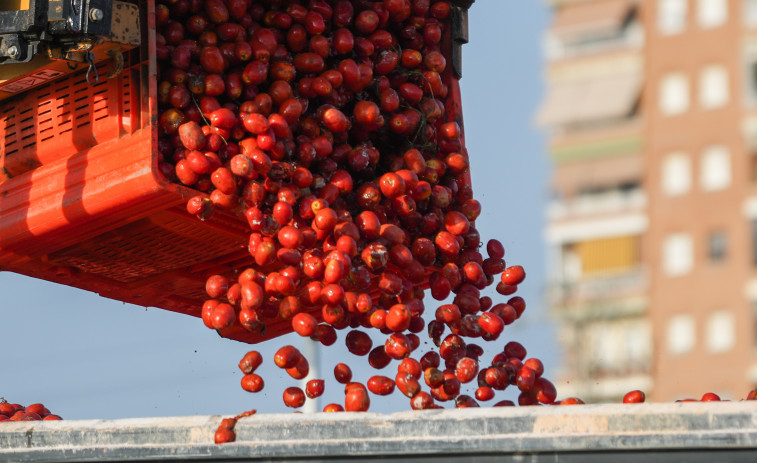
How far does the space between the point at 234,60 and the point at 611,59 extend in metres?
38.8

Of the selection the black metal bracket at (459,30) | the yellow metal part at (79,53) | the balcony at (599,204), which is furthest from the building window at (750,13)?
the yellow metal part at (79,53)

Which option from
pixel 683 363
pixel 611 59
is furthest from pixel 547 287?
pixel 611 59

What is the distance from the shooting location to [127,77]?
4.45 metres

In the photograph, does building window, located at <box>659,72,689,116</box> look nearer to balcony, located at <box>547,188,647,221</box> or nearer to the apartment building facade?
the apartment building facade

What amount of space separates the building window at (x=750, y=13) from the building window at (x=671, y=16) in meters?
1.83

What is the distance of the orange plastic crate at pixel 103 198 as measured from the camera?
4324mm

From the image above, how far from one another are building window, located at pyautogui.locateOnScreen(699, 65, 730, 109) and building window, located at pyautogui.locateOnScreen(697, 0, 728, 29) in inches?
47.6

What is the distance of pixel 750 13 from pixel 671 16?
246 cm

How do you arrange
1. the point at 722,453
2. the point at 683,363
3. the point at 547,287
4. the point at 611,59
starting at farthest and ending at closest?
the point at 611,59
the point at 683,363
the point at 547,287
the point at 722,453

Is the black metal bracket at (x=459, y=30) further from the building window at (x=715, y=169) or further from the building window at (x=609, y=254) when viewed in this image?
the building window at (x=609, y=254)

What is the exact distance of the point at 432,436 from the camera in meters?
3.51

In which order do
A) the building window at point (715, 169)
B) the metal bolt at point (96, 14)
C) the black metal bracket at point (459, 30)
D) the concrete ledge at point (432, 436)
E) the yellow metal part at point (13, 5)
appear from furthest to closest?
the building window at point (715, 169)
the black metal bracket at point (459, 30)
the yellow metal part at point (13, 5)
the metal bolt at point (96, 14)
the concrete ledge at point (432, 436)

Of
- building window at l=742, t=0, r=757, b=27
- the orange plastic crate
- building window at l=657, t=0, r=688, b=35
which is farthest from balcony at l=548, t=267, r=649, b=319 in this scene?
the orange plastic crate

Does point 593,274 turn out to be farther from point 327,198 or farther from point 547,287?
point 327,198
